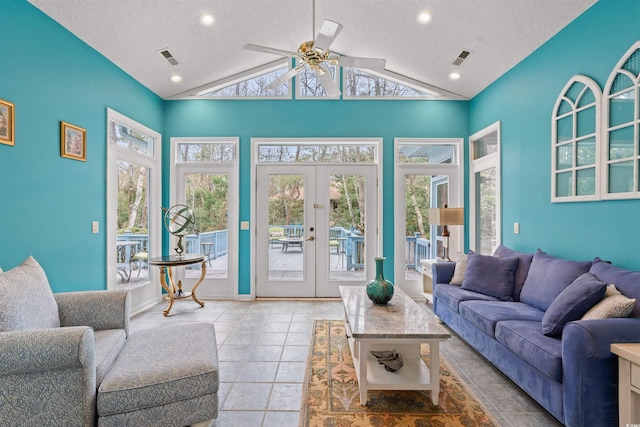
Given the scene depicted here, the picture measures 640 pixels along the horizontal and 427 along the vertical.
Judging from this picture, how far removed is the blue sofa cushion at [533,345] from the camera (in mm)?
1824

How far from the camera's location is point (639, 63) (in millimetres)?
2201

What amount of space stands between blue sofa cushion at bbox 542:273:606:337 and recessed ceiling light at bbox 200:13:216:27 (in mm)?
3869

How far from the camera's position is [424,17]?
3.15 m

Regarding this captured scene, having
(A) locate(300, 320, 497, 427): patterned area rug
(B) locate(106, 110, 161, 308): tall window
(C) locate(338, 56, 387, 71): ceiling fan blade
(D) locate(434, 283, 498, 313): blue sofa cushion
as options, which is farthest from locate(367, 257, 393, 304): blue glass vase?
(B) locate(106, 110, 161, 308): tall window

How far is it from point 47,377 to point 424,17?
3.96 meters

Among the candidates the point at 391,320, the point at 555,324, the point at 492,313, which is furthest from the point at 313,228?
the point at 555,324

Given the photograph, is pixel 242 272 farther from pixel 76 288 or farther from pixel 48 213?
pixel 48 213

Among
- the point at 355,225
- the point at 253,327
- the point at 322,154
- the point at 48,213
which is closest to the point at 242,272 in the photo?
the point at 253,327

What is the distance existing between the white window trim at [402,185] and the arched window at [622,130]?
2.23 metres

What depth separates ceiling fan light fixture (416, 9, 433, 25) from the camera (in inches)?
122

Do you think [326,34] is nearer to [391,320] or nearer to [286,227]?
[391,320]

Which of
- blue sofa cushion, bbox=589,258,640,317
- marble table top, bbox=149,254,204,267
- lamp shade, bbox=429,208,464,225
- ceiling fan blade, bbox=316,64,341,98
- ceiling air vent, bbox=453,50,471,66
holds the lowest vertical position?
marble table top, bbox=149,254,204,267

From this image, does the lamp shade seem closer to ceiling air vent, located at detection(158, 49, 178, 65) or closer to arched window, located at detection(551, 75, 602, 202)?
arched window, located at detection(551, 75, 602, 202)

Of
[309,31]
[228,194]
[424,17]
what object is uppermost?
[309,31]
